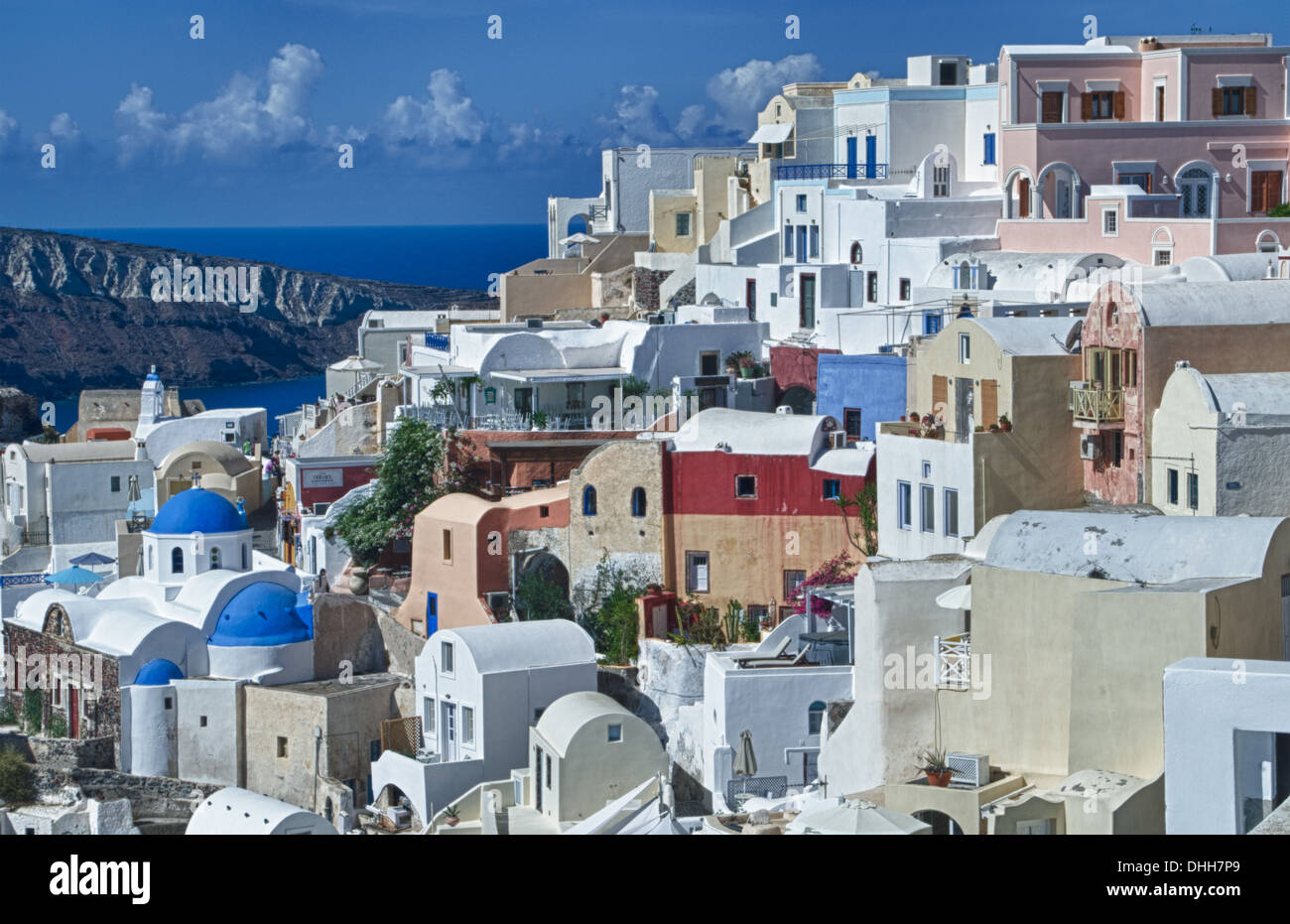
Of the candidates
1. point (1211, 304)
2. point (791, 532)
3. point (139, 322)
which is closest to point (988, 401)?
point (1211, 304)

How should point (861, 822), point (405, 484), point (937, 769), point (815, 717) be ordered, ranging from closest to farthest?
point (861, 822) → point (937, 769) → point (815, 717) → point (405, 484)

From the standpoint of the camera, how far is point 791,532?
95.1ft

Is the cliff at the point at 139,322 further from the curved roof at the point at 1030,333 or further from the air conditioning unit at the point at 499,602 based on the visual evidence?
the curved roof at the point at 1030,333

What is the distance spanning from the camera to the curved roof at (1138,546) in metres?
17.8

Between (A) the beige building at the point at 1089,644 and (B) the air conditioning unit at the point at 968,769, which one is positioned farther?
(B) the air conditioning unit at the point at 968,769

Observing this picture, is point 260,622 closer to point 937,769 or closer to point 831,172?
point 937,769

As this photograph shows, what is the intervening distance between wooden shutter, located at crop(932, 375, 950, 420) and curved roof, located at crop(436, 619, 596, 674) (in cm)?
614

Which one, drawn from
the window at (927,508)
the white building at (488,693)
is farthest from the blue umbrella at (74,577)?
the window at (927,508)

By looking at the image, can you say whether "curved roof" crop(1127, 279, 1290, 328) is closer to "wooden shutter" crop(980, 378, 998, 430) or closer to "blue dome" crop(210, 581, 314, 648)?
"wooden shutter" crop(980, 378, 998, 430)

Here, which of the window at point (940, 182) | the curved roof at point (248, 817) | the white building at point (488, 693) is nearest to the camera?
the curved roof at point (248, 817)

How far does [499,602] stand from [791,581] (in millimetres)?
5000

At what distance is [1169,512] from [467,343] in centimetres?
1876

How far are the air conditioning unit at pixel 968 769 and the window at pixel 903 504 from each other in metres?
8.04
